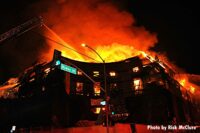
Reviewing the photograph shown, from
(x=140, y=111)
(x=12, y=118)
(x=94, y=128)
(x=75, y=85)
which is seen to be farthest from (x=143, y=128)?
(x=12, y=118)

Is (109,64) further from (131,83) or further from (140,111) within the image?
(140,111)

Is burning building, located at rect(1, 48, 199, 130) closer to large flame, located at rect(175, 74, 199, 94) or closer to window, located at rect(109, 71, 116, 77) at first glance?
window, located at rect(109, 71, 116, 77)

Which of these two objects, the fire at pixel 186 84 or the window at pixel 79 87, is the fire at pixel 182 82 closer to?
the fire at pixel 186 84

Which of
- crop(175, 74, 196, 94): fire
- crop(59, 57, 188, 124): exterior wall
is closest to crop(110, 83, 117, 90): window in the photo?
crop(59, 57, 188, 124): exterior wall

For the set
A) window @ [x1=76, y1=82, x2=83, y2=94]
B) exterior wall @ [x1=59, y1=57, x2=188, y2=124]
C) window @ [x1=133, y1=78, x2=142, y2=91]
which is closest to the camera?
exterior wall @ [x1=59, y1=57, x2=188, y2=124]

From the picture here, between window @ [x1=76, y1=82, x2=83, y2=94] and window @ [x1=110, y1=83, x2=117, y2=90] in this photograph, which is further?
window @ [x1=110, y1=83, x2=117, y2=90]

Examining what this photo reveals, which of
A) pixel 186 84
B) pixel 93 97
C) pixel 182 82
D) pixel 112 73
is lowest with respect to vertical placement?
pixel 93 97

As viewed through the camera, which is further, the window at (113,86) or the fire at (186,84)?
the fire at (186,84)

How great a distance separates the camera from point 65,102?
33125 mm

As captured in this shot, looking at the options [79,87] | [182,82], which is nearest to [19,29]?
[79,87]

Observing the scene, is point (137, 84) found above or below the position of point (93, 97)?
above

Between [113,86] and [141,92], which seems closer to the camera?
[141,92]

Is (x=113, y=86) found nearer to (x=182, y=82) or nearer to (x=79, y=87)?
(x=79, y=87)

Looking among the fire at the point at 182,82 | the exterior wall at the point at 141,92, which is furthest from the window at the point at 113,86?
the fire at the point at 182,82
